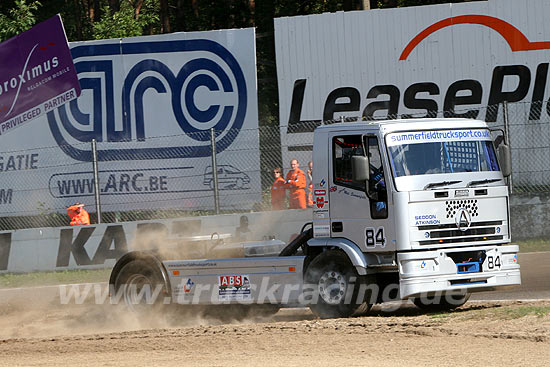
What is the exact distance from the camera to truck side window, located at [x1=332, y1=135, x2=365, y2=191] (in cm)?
1127

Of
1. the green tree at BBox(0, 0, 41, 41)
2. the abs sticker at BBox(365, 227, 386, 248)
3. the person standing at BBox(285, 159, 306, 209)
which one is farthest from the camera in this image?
the green tree at BBox(0, 0, 41, 41)

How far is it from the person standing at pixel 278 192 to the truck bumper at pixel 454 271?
7.87 m

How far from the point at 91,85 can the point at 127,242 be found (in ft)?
20.6

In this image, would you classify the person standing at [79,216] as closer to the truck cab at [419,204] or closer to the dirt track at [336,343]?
the dirt track at [336,343]

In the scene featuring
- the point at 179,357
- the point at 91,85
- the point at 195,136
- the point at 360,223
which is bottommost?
the point at 179,357

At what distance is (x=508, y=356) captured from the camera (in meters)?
7.99

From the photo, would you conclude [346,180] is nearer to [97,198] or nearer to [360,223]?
[360,223]

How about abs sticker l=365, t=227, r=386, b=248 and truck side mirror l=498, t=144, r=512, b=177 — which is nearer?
abs sticker l=365, t=227, r=386, b=248

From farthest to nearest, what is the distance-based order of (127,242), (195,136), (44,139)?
(44,139) < (195,136) < (127,242)

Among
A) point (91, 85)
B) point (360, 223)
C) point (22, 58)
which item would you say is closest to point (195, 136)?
point (91, 85)

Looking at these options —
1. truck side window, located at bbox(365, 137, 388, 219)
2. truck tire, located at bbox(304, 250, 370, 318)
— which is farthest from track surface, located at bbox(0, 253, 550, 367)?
truck side window, located at bbox(365, 137, 388, 219)

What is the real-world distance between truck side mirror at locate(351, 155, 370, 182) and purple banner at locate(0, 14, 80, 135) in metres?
13.6

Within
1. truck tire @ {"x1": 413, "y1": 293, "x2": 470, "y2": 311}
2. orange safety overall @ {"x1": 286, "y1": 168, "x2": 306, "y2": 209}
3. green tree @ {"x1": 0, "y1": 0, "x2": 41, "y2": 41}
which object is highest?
green tree @ {"x1": 0, "y1": 0, "x2": 41, "y2": 41}

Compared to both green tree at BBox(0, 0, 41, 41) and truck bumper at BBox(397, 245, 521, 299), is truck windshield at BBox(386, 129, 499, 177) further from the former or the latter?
green tree at BBox(0, 0, 41, 41)
